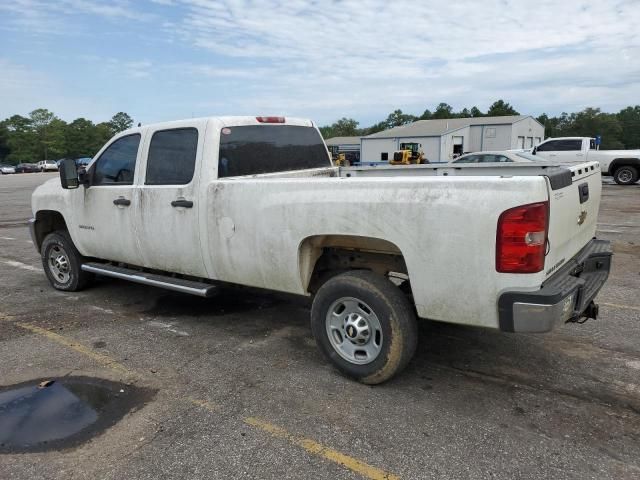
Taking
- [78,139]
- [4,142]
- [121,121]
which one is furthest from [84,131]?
[121,121]

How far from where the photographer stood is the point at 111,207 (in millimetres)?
5270

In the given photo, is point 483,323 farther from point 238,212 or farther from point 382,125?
point 382,125

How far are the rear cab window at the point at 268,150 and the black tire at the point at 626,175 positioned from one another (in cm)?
1921

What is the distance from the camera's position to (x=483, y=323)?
10.2ft

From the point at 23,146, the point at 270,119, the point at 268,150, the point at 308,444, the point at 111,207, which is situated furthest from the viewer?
the point at 23,146

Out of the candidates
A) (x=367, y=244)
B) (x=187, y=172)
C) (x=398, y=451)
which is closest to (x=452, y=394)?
(x=398, y=451)

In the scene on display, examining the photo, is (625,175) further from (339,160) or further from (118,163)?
(118,163)

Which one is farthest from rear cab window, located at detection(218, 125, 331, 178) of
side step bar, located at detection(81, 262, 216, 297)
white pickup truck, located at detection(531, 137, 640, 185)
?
white pickup truck, located at detection(531, 137, 640, 185)

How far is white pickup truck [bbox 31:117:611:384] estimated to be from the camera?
2957 millimetres

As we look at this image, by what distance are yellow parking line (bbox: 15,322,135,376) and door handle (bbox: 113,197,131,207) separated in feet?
4.57

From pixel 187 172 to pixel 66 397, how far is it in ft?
6.79

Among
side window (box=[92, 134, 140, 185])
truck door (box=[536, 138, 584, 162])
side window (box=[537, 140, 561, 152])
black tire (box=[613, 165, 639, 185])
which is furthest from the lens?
side window (box=[537, 140, 561, 152])

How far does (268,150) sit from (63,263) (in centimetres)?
324

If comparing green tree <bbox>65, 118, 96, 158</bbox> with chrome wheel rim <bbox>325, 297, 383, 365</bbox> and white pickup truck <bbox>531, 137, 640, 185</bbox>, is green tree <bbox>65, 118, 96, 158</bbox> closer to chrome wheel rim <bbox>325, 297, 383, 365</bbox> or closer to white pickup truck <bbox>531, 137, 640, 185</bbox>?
white pickup truck <bbox>531, 137, 640, 185</bbox>
